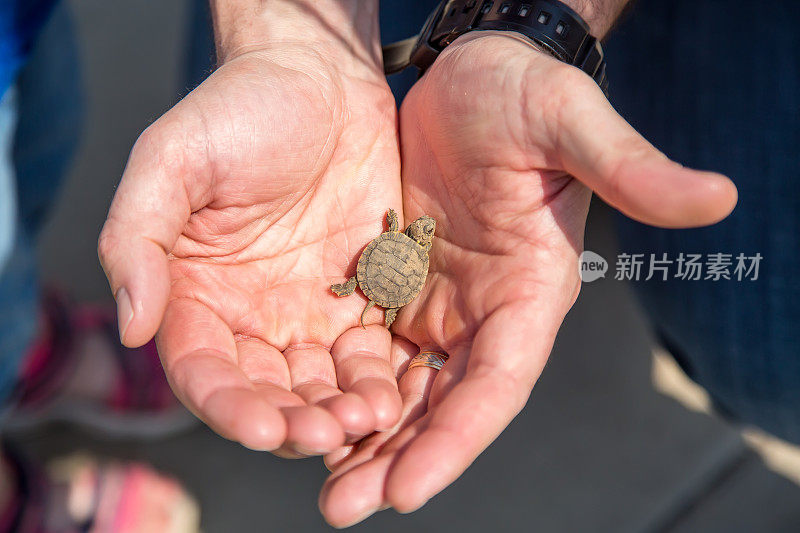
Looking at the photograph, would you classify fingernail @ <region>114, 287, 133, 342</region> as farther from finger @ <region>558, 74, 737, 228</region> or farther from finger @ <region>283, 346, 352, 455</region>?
finger @ <region>558, 74, 737, 228</region>

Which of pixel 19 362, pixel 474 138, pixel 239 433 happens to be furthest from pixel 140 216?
pixel 19 362

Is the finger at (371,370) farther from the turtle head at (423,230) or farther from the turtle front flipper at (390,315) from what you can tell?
the turtle head at (423,230)

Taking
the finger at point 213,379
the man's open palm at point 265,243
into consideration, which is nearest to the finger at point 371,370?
the man's open palm at point 265,243

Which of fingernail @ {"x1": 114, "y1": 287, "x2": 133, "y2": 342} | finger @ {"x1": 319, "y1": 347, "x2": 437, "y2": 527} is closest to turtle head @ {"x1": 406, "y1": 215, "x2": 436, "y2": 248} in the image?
finger @ {"x1": 319, "y1": 347, "x2": 437, "y2": 527}

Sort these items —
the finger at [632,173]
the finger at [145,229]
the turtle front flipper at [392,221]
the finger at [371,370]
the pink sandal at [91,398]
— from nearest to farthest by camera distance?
the finger at [632,173], the finger at [145,229], the finger at [371,370], the turtle front flipper at [392,221], the pink sandal at [91,398]

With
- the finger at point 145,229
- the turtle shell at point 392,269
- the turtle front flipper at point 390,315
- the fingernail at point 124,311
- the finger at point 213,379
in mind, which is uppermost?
the finger at point 145,229
